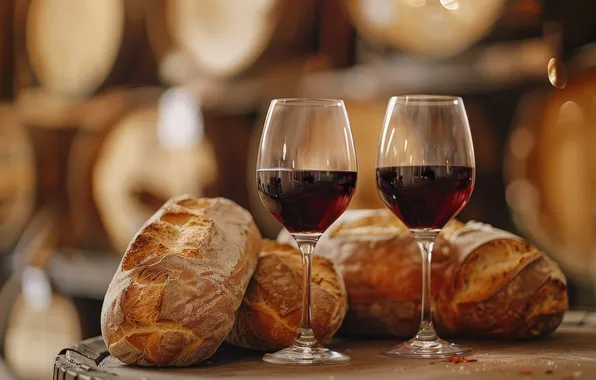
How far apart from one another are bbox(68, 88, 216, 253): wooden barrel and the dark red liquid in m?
1.39

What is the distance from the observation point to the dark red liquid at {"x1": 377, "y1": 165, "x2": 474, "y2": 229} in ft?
3.14

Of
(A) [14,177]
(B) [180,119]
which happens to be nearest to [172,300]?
(B) [180,119]

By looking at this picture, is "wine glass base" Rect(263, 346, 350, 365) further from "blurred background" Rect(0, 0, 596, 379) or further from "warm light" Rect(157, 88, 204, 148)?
"warm light" Rect(157, 88, 204, 148)

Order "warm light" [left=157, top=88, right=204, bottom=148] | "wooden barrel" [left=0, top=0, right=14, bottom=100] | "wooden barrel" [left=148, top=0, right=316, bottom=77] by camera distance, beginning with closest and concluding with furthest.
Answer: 1. "wooden barrel" [left=148, top=0, right=316, bottom=77]
2. "warm light" [left=157, top=88, right=204, bottom=148]
3. "wooden barrel" [left=0, top=0, right=14, bottom=100]

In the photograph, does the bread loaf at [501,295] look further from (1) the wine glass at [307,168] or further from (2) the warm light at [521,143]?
(2) the warm light at [521,143]

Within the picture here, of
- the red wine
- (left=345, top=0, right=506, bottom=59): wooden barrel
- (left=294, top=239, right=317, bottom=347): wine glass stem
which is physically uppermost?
(left=345, top=0, right=506, bottom=59): wooden barrel

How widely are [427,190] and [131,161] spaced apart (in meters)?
1.70

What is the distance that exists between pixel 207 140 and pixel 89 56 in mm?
655

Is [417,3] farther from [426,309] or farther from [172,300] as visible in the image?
[172,300]

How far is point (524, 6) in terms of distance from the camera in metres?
1.55

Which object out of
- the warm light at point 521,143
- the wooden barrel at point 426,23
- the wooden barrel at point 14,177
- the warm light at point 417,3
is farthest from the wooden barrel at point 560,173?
the wooden barrel at point 14,177

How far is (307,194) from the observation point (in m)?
0.92

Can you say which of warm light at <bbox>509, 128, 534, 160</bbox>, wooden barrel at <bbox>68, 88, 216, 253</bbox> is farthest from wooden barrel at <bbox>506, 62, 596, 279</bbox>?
wooden barrel at <bbox>68, 88, 216, 253</bbox>

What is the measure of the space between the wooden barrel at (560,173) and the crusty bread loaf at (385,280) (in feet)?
1.55
